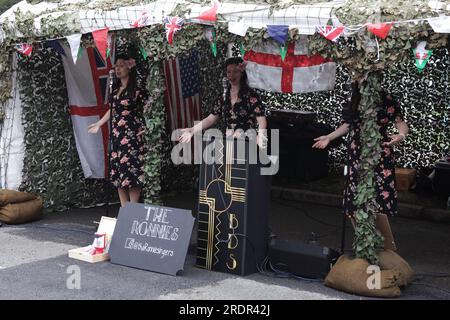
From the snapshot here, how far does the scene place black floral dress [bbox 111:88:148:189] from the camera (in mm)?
7523

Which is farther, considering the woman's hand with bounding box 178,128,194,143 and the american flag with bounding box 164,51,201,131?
the american flag with bounding box 164,51,201,131

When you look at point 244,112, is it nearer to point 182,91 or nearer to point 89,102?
point 89,102

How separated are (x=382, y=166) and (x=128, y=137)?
2748 millimetres

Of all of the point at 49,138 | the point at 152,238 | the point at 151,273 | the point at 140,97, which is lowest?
the point at 151,273

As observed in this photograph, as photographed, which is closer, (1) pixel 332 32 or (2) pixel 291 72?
(1) pixel 332 32

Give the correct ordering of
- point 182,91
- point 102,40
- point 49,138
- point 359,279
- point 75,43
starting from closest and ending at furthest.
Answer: point 359,279, point 102,40, point 75,43, point 49,138, point 182,91

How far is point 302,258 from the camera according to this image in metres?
6.16

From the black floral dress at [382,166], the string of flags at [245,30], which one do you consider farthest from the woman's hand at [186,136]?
the black floral dress at [382,166]

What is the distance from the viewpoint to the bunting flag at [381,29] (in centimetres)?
532

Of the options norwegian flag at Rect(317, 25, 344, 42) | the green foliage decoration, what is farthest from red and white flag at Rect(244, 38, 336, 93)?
the green foliage decoration

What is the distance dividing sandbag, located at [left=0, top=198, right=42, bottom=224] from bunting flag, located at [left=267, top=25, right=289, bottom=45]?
3.96m

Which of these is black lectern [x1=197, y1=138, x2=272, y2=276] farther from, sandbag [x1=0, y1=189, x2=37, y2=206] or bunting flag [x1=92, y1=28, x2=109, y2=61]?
sandbag [x1=0, y1=189, x2=37, y2=206]

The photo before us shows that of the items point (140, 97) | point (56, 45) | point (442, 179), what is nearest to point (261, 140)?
point (140, 97)

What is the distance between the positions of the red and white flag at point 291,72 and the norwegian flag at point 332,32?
1915 millimetres
